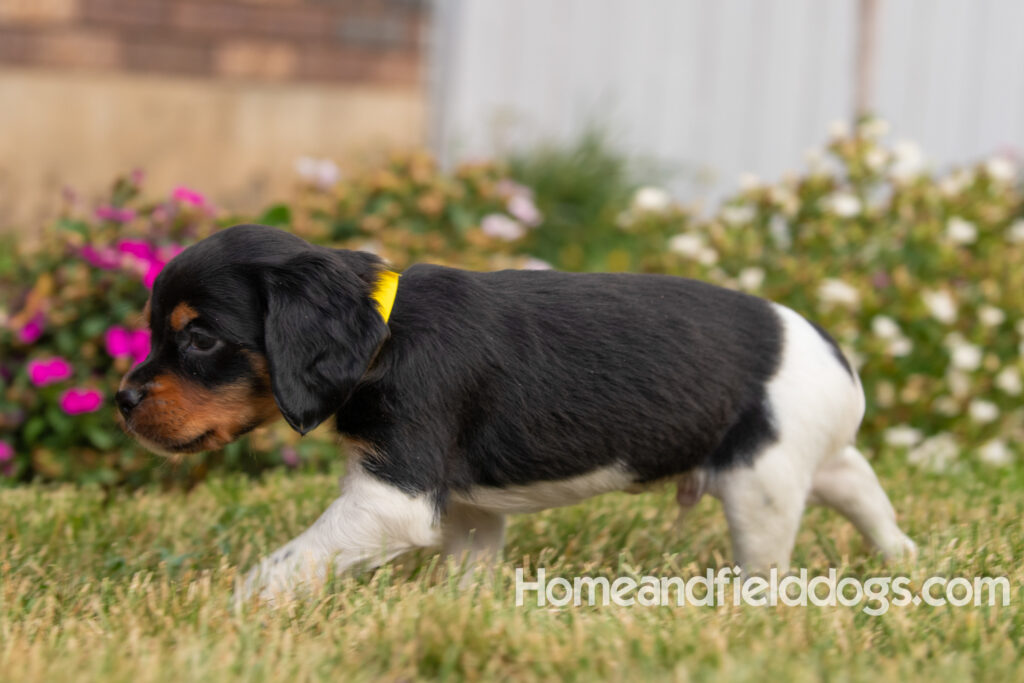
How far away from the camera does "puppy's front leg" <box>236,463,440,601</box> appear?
295 cm

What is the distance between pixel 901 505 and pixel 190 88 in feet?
20.3

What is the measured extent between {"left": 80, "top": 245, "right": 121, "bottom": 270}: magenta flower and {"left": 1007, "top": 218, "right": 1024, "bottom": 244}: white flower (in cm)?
442

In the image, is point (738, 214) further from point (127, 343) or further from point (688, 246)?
point (127, 343)

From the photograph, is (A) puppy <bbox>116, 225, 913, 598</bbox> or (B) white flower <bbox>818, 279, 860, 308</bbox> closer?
(A) puppy <bbox>116, 225, 913, 598</bbox>

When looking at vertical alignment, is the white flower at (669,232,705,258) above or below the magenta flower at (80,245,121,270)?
below

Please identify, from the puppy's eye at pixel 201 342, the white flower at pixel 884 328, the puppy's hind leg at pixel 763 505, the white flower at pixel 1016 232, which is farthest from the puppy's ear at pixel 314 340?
the white flower at pixel 1016 232

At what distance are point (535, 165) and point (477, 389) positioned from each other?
229 inches

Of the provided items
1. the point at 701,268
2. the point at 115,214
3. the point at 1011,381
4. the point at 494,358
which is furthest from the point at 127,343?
the point at 1011,381

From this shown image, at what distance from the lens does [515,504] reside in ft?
10.7

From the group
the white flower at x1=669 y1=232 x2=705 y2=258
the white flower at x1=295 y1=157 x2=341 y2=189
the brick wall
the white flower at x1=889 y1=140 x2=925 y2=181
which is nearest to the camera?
the white flower at x1=669 y1=232 x2=705 y2=258

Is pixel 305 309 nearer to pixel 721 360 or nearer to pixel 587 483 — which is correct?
pixel 587 483

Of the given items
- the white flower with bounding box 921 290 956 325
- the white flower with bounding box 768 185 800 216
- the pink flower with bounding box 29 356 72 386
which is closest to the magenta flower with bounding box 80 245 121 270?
the pink flower with bounding box 29 356 72 386

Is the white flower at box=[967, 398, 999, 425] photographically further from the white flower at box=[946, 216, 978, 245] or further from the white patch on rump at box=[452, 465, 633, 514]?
the white patch on rump at box=[452, 465, 633, 514]

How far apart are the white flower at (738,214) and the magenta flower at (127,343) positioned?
122 inches
